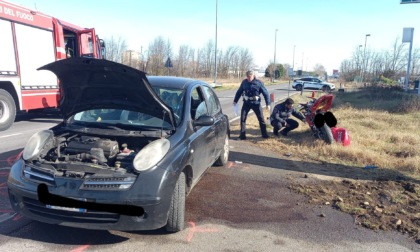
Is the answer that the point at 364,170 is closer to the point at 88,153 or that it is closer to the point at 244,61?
the point at 88,153

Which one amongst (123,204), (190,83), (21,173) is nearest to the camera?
(123,204)

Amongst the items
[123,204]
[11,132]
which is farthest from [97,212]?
[11,132]

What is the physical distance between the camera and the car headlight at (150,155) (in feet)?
10.7

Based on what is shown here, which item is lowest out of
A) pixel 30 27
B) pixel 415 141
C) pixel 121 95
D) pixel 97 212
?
pixel 415 141

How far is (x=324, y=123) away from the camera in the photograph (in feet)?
28.1

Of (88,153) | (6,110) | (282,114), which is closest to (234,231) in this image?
(88,153)

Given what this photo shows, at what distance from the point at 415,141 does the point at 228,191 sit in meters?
6.53

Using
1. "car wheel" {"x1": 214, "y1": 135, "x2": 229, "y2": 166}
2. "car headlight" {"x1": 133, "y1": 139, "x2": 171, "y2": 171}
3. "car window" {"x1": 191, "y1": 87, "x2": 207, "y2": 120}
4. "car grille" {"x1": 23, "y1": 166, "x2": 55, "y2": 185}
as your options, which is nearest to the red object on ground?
"car wheel" {"x1": 214, "y1": 135, "x2": 229, "y2": 166}

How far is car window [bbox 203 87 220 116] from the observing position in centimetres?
543

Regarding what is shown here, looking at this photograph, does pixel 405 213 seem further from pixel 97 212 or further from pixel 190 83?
pixel 97 212

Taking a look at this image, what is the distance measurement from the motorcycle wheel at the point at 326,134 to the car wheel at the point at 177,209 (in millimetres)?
5690

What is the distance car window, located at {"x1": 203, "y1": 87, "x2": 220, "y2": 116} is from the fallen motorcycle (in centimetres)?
362

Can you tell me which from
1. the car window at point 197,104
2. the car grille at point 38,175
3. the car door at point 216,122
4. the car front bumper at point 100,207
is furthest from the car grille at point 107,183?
the car door at point 216,122

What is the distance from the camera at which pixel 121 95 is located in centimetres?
404
